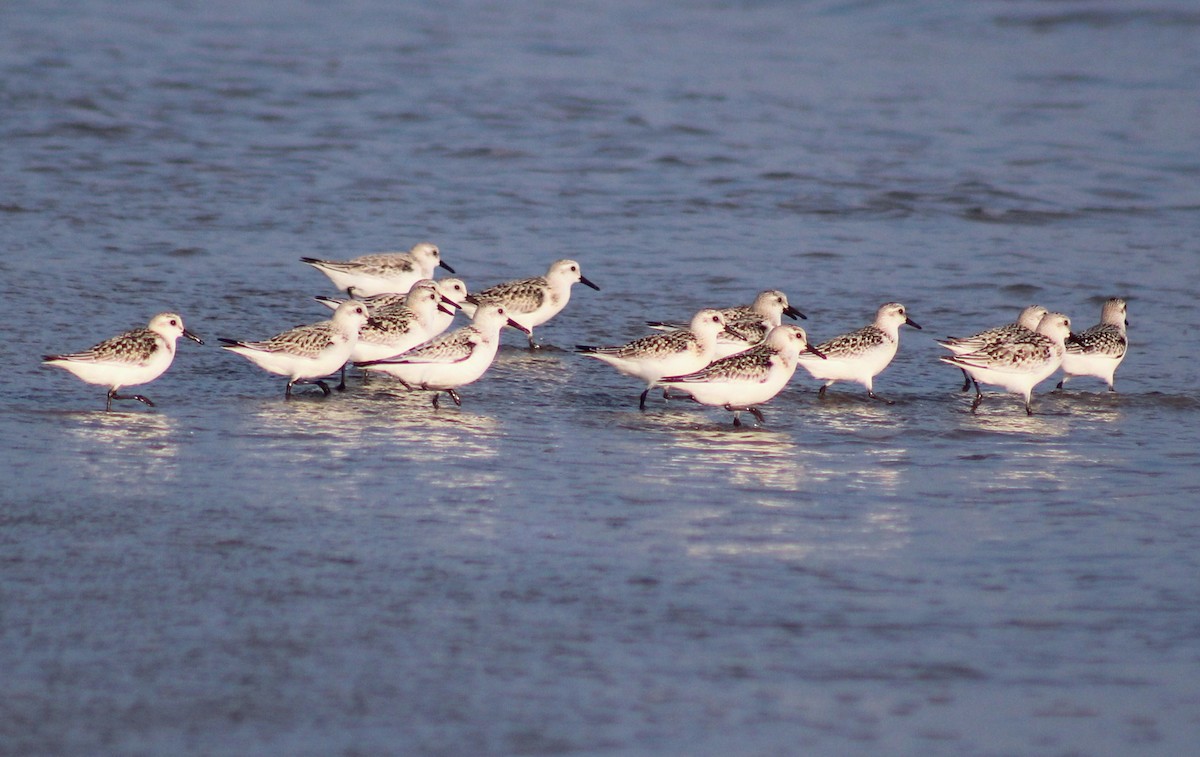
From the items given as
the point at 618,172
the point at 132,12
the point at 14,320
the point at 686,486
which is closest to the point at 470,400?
the point at 686,486

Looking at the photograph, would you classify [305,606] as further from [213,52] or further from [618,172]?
[213,52]

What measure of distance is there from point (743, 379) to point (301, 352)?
2666 mm

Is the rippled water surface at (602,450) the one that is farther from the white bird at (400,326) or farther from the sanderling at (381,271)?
the white bird at (400,326)

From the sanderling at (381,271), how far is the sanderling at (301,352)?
9.73 feet

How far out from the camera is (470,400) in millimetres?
9977

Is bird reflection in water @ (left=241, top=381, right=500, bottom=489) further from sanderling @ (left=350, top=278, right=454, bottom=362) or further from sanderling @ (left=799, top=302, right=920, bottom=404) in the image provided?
sanderling @ (left=799, top=302, right=920, bottom=404)

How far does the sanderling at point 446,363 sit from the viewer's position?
972 cm

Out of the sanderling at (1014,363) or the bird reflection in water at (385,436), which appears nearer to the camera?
the bird reflection in water at (385,436)

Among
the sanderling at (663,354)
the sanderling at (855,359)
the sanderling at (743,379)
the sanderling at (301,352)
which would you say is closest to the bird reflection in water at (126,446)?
the sanderling at (301,352)

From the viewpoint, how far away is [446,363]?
9.68 meters

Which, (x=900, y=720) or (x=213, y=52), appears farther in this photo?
(x=213, y=52)

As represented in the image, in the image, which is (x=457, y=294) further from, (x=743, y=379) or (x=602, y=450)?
(x=602, y=450)

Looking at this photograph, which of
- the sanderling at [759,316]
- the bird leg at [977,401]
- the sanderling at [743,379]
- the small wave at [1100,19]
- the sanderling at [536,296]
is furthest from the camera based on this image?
the small wave at [1100,19]

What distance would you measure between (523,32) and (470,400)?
16606 mm
